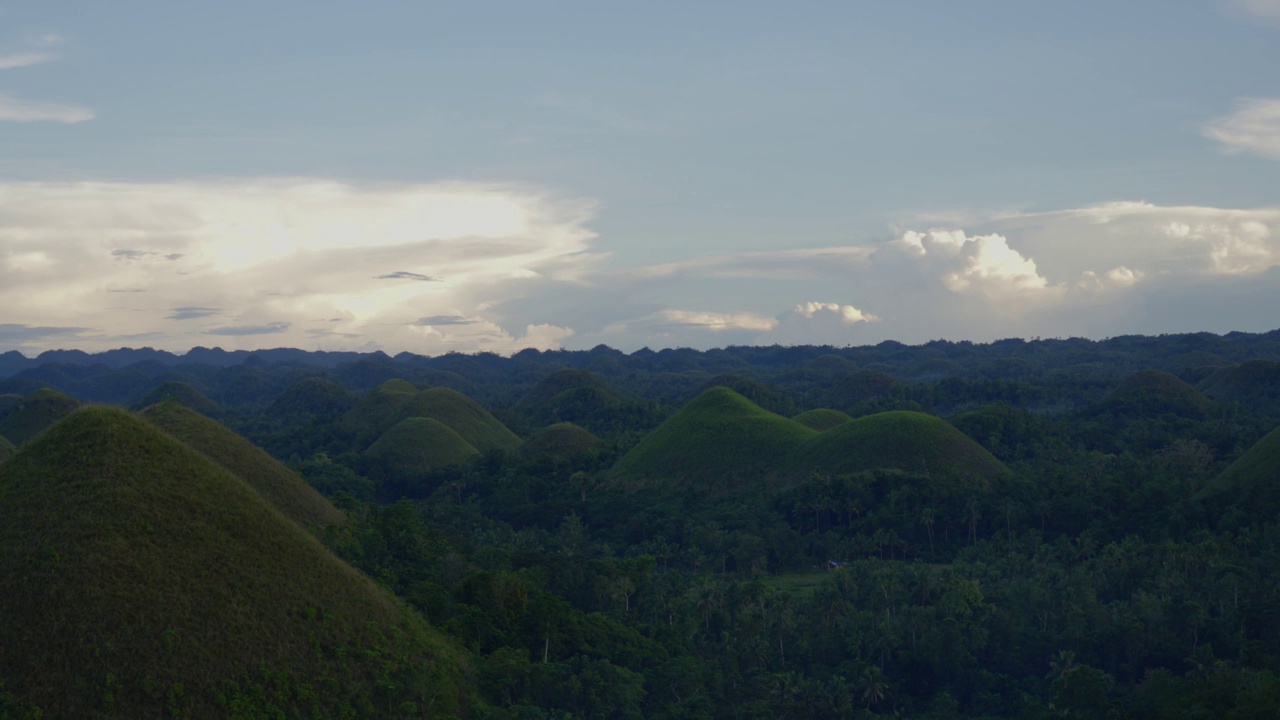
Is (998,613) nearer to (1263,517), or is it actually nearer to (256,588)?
(1263,517)

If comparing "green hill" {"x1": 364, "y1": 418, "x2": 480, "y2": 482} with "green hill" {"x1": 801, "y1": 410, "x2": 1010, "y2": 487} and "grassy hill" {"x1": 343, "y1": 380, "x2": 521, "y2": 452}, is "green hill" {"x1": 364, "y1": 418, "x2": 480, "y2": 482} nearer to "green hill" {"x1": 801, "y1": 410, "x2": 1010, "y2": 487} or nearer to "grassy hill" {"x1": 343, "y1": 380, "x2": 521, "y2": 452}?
"grassy hill" {"x1": 343, "y1": 380, "x2": 521, "y2": 452}

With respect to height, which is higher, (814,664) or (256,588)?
(256,588)

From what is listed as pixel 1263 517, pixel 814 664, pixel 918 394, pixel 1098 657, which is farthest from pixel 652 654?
pixel 918 394

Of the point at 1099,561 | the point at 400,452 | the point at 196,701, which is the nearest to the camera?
the point at 196,701

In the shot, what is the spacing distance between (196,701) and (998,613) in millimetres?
34220

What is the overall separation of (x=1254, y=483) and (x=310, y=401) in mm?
144567

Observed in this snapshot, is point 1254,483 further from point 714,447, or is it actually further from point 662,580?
point 714,447

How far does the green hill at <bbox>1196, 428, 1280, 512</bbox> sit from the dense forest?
12.8 inches

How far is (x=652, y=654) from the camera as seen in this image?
42531mm

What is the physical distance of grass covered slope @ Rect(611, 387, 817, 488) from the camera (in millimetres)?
88750

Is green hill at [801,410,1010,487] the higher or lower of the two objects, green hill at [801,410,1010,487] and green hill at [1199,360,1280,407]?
the lower

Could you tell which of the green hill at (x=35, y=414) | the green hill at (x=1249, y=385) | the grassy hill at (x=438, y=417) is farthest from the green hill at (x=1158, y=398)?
the green hill at (x=35, y=414)

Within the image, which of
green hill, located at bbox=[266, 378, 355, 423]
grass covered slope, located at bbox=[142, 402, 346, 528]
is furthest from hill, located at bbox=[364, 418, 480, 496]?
green hill, located at bbox=[266, 378, 355, 423]

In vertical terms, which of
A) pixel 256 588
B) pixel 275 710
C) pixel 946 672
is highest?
pixel 256 588
